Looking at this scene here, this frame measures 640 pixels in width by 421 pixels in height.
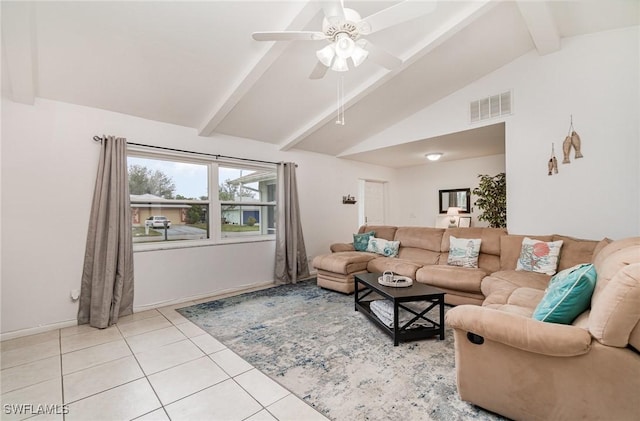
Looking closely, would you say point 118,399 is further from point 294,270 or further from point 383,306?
point 294,270

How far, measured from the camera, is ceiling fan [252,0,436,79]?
1.70 m

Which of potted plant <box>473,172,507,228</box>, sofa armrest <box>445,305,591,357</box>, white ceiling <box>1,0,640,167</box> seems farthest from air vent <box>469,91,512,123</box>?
sofa armrest <box>445,305,591,357</box>

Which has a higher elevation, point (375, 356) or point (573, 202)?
point (573, 202)

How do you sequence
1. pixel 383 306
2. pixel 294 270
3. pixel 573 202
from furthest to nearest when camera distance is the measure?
pixel 294 270
pixel 573 202
pixel 383 306

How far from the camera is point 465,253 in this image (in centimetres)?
363

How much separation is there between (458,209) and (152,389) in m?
5.60

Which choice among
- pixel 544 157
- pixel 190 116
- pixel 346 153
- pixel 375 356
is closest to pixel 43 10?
pixel 190 116

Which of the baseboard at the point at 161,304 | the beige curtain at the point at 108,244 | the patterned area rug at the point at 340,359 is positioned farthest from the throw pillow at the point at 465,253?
the beige curtain at the point at 108,244

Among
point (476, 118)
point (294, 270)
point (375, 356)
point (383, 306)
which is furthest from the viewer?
point (294, 270)

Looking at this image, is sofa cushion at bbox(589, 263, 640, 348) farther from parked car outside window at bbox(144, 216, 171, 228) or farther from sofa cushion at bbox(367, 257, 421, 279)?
parked car outside window at bbox(144, 216, 171, 228)

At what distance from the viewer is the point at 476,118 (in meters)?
3.77

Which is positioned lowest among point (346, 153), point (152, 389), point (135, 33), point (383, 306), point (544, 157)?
point (152, 389)

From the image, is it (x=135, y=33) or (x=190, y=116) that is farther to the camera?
(x=190, y=116)

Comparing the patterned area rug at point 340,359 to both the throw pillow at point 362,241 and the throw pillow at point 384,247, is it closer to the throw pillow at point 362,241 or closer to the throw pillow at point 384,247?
the throw pillow at point 384,247
